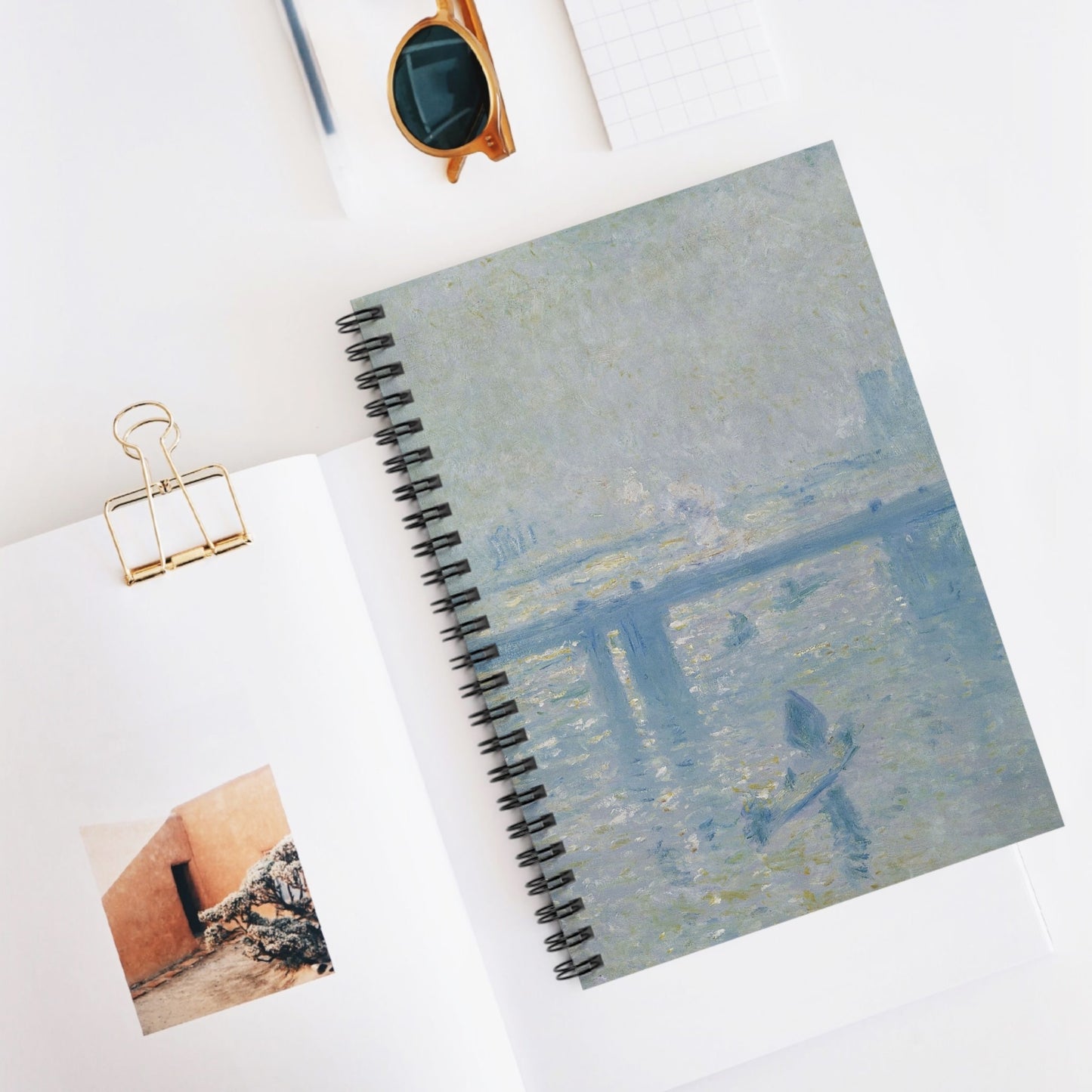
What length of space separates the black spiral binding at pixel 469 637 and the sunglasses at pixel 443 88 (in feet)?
0.54

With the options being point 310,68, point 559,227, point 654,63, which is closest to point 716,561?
point 559,227

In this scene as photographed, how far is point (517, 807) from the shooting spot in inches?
33.9

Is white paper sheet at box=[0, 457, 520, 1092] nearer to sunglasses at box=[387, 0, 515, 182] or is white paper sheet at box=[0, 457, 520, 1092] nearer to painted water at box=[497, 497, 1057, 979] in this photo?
painted water at box=[497, 497, 1057, 979]

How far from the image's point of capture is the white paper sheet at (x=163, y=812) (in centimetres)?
78

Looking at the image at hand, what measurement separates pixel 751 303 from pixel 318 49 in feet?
1.56

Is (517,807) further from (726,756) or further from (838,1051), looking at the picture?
(838,1051)

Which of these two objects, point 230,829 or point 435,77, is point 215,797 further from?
point 435,77

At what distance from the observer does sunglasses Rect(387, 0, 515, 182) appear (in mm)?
826

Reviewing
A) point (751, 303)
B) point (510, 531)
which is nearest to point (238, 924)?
point (510, 531)

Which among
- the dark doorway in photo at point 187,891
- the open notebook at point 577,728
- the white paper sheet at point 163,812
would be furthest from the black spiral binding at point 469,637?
the dark doorway in photo at point 187,891

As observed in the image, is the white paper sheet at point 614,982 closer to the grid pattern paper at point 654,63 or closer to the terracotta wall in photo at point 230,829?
the terracotta wall in photo at point 230,829

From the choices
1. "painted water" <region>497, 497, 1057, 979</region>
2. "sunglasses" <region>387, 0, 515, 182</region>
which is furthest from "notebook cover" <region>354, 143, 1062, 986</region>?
"sunglasses" <region>387, 0, 515, 182</region>

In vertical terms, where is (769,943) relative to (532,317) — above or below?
below

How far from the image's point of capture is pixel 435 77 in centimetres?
83
